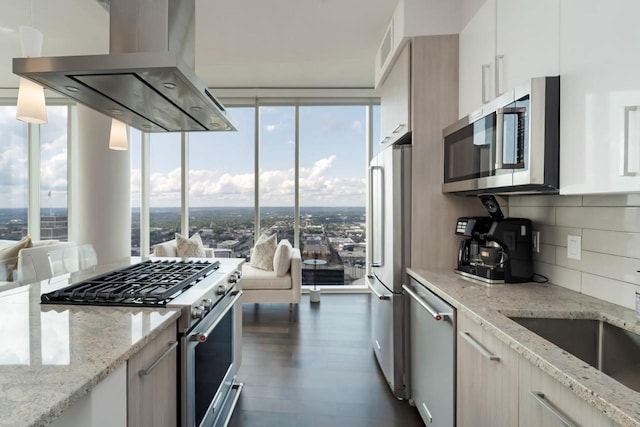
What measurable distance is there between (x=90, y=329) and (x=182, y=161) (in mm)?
4108

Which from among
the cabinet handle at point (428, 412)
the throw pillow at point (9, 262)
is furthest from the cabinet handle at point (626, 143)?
the throw pillow at point (9, 262)

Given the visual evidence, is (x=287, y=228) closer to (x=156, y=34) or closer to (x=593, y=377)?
(x=156, y=34)

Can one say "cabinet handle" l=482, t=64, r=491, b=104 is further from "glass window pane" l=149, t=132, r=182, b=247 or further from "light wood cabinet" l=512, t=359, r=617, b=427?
"glass window pane" l=149, t=132, r=182, b=247

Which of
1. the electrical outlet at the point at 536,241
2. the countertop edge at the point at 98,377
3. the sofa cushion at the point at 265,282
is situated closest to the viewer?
the countertop edge at the point at 98,377

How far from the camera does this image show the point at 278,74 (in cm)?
402

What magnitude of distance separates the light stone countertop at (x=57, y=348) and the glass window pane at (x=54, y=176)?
4.30 metres

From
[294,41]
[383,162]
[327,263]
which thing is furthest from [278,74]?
[327,263]

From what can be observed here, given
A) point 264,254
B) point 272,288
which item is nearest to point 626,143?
point 272,288

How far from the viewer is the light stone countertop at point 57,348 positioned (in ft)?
2.09

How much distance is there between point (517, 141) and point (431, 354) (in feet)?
3.84

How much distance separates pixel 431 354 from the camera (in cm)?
170

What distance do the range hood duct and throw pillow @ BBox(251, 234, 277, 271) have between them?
2.28m

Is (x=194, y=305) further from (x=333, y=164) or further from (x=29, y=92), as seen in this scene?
(x=333, y=164)

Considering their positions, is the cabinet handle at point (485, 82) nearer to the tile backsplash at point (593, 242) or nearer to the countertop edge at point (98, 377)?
the tile backsplash at point (593, 242)
